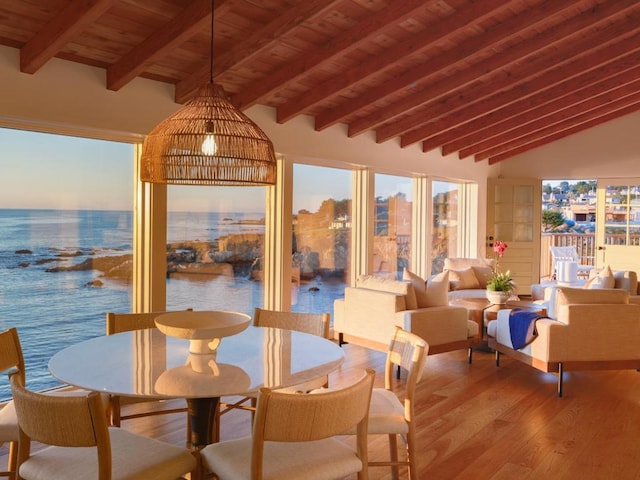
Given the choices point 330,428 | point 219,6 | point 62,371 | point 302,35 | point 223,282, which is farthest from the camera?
point 223,282

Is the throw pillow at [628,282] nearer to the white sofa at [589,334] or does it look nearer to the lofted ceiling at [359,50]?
the white sofa at [589,334]

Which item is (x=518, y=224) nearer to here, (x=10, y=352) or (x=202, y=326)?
(x=202, y=326)

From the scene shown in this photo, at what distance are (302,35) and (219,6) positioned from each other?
1.01 metres

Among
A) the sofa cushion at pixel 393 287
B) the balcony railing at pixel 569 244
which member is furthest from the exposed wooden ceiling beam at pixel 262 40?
the balcony railing at pixel 569 244

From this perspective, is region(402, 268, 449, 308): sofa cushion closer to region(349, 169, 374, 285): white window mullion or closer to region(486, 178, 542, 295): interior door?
region(349, 169, 374, 285): white window mullion

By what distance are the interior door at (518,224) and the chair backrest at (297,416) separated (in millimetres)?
8472

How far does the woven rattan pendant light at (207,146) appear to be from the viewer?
269 centimetres

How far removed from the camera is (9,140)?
12.8 ft

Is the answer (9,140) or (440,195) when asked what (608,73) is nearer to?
(440,195)

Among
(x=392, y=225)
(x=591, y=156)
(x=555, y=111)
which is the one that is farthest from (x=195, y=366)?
(x=591, y=156)

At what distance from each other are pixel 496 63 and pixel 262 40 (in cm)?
250

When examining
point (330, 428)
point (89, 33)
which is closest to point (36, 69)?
point (89, 33)

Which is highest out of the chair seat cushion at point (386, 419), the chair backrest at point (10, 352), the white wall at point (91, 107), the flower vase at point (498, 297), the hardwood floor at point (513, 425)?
the white wall at point (91, 107)

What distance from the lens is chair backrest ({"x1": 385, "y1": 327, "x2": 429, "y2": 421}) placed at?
2598mm
